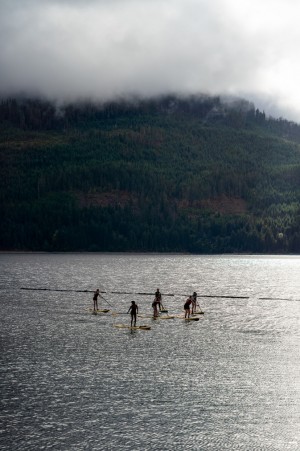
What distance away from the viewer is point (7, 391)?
57.8m

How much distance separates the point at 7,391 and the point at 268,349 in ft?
118

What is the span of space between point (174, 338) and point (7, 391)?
119 ft

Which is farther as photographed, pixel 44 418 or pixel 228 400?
pixel 228 400

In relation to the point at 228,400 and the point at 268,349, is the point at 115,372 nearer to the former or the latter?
the point at 228,400

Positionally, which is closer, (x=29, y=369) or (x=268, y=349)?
(x=29, y=369)

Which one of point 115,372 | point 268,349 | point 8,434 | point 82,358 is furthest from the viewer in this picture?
point 268,349

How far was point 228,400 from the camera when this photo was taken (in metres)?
56.2

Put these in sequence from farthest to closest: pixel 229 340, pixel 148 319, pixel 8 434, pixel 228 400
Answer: pixel 148 319 → pixel 229 340 → pixel 228 400 → pixel 8 434

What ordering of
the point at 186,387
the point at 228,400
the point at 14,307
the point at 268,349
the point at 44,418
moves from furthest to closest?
the point at 14,307 < the point at 268,349 < the point at 186,387 < the point at 228,400 < the point at 44,418

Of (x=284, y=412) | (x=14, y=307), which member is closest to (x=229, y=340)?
(x=284, y=412)

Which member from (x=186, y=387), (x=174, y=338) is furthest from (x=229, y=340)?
(x=186, y=387)

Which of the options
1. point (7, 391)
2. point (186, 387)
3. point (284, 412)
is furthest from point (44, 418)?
point (284, 412)

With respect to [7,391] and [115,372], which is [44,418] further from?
[115,372]

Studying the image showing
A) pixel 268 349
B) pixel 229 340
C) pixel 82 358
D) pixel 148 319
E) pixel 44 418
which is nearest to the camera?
pixel 44 418
